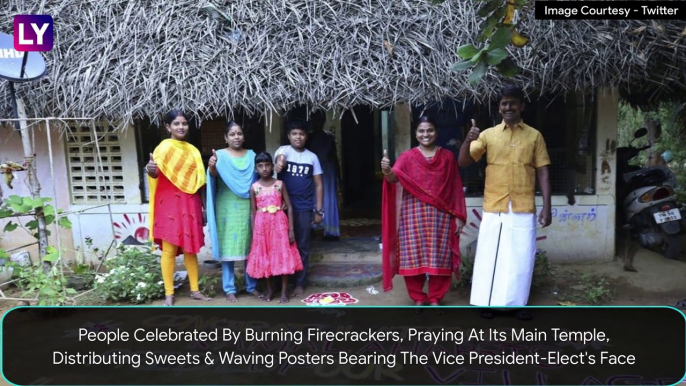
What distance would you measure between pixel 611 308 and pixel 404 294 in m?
1.74

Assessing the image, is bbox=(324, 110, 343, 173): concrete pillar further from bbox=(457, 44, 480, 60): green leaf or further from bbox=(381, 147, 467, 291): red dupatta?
bbox=(457, 44, 480, 60): green leaf

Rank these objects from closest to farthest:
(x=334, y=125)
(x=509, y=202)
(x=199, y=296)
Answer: (x=509, y=202) → (x=199, y=296) → (x=334, y=125)

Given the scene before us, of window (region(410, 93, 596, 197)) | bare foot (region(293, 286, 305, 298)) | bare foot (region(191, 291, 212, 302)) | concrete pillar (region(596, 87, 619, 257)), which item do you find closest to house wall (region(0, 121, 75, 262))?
bare foot (region(191, 291, 212, 302))

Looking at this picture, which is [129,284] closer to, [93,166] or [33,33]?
[93,166]

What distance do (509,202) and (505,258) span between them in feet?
1.43

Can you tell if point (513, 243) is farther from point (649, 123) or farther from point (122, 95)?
point (649, 123)

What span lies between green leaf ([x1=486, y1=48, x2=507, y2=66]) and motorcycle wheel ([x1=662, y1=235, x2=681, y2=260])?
3894 mm

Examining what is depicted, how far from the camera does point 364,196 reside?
885 cm

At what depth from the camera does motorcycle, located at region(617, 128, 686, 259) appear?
17.7 feet

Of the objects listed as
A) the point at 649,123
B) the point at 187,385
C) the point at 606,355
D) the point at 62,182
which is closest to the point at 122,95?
the point at 62,182

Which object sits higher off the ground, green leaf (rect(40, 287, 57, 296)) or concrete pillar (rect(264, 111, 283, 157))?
concrete pillar (rect(264, 111, 283, 157))

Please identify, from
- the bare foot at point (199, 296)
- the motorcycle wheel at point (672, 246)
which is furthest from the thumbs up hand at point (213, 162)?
the motorcycle wheel at point (672, 246)

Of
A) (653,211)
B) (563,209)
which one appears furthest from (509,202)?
(653,211)

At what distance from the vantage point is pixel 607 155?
5.50 m
